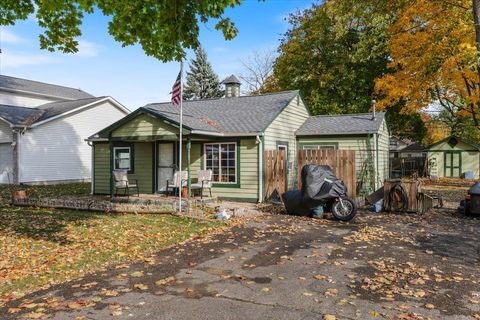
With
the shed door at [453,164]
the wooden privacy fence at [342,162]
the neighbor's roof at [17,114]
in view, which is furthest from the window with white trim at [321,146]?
the shed door at [453,164]

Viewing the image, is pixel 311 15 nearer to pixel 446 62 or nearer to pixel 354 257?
pixel 446 62

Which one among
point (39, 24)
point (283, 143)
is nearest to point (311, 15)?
point (283, 143)

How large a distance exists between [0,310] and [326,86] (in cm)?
2738

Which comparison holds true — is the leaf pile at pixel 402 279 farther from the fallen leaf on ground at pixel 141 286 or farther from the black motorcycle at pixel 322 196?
the black motorcycle at pixel 322 196

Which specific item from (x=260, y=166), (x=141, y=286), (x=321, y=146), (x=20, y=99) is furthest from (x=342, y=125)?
(x=20, y=99)

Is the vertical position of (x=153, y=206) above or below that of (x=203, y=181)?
below

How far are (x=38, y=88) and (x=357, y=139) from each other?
31.3m

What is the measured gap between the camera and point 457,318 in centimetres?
434

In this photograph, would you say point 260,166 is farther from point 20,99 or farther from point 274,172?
point 20,99

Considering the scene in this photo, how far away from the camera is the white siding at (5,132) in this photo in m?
23.0

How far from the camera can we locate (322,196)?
11.1 m

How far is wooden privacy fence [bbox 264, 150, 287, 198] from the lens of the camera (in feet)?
49.0

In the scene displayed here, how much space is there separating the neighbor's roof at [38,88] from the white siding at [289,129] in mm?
26231

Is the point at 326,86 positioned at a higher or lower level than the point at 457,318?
higher
